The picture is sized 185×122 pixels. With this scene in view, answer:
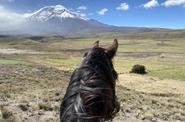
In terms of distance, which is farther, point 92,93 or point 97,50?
point 97,50

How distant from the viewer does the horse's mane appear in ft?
5.03

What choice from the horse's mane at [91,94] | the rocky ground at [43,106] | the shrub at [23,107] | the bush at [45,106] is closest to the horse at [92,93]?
the horse's mane at [91,94]

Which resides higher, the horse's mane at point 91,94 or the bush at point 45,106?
the horse's mane at point 91,94

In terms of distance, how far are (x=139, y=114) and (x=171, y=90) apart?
15.9 metres

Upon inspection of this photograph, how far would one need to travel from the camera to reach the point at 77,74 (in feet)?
5.68

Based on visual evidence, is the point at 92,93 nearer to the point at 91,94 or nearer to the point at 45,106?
the point at 91,94

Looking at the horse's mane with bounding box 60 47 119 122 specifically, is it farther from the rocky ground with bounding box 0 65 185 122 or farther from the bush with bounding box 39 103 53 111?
the bush with bounding box 39 103 53 111

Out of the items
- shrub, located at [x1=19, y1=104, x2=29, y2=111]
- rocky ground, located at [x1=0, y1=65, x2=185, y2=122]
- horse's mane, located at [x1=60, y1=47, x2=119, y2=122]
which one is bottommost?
rocky ground, located at [x1=0, y1=65, x2=185, y2=122]

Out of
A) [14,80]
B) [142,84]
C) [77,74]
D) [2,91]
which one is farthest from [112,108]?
[142,84]

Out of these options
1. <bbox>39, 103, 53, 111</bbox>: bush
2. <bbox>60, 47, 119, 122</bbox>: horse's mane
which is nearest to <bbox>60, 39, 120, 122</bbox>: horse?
<bbox>60, 47, 119, 122</bbox>: horse's mane

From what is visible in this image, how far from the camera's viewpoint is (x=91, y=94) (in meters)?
1.56

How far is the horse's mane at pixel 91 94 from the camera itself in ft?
5.03

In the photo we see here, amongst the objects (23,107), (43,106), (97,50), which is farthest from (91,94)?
(43,106)

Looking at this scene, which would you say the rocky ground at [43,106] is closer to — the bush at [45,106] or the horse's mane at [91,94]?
the bush at [45,106]
